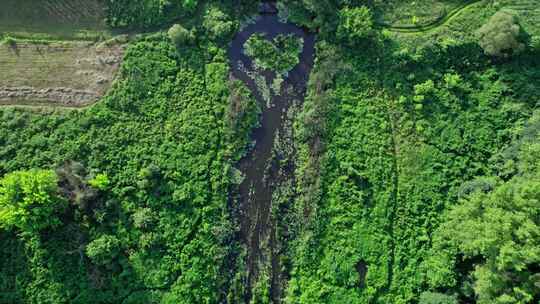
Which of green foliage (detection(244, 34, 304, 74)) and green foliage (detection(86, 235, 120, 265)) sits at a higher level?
green foliage (detection(244, 34, 304, 74))

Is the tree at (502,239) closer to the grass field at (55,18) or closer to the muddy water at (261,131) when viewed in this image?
the muddy water at (261,131)

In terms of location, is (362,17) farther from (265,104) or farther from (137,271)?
(137,271)

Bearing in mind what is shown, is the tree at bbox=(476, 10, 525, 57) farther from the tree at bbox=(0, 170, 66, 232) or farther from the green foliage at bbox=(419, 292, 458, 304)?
the tree at bbox=(0, 170, 66, 232)

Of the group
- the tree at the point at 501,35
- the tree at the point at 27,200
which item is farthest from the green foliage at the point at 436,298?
the tree at the point at 27,200

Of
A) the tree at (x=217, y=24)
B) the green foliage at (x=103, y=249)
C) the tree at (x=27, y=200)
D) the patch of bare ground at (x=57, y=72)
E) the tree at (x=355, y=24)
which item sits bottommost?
the green foliage at (x=103, y=249)

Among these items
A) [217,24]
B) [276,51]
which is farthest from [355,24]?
[217,24]

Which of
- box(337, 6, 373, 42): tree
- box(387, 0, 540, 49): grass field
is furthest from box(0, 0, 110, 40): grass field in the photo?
box(387, 0, 540, 49): grass field
